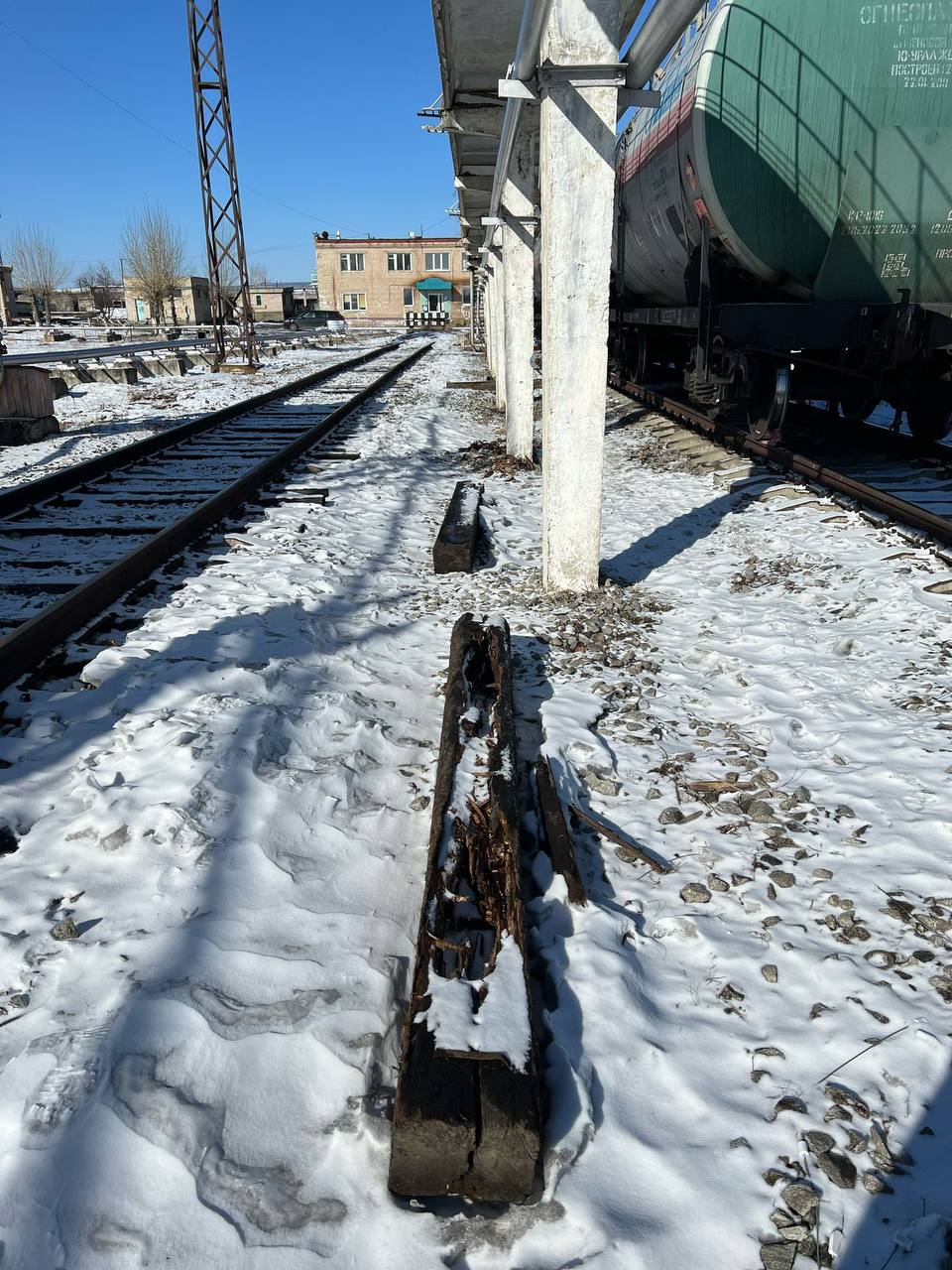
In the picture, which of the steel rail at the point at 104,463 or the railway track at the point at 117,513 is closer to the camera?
the railway track at the point at 117,513

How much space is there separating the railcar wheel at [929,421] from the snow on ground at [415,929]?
4209mm

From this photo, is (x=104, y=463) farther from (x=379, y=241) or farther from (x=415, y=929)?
(x=379, y=241)

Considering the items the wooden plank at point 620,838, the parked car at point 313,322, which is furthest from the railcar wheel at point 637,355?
the parked car at point 313,322

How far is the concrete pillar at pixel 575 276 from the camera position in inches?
159

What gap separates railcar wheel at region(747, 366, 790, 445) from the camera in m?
7.44

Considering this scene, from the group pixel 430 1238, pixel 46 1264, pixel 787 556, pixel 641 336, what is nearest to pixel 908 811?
pixel 430 1238

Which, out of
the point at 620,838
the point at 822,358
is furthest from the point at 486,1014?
the point at 822,358

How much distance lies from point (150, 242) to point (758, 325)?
60105 millimetres

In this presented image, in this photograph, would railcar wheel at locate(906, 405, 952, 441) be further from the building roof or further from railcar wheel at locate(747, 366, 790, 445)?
the building roof

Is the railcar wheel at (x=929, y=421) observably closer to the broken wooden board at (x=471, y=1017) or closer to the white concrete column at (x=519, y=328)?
the white concrete column at (x=519, y=328)

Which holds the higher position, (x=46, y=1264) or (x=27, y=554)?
(x=27, y=554)

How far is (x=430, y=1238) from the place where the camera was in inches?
61.1

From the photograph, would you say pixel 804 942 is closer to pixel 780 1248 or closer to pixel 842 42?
pixel 780 1248

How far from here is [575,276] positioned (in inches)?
171
